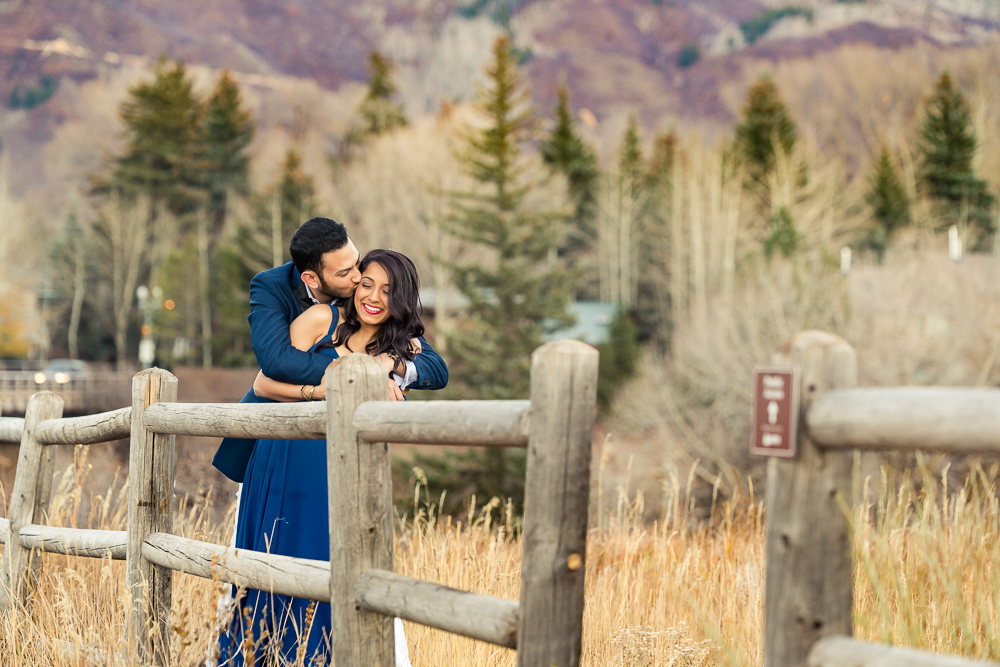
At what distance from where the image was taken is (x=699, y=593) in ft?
13.4

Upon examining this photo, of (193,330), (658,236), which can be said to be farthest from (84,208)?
(658,236)

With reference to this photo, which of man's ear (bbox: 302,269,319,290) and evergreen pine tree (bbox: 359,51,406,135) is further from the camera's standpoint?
evergreen pine tree (bbox: 359,51,406,135)

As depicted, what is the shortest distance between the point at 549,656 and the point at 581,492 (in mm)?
383

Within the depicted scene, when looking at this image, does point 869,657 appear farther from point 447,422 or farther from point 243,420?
point 243,420

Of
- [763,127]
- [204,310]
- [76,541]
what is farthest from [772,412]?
[763,127]

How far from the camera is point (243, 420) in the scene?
2.84 m

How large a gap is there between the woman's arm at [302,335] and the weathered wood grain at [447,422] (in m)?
0.94

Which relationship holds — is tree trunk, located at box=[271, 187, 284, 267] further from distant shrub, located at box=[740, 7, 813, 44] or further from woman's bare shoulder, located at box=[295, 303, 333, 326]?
distant shrub, located at box=[740, 7, 813, 44]

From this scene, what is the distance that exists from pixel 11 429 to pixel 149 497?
5.20ft

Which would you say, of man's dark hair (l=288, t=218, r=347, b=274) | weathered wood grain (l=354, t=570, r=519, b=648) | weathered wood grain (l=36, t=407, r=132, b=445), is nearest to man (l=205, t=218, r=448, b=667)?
man's dark hair (l=288, t=218, r=347, b=274)

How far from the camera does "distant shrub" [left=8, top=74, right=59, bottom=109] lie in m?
103

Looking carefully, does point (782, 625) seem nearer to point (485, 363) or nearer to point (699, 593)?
point (699, 593)

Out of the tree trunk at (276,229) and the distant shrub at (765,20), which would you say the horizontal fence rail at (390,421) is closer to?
the tree trunk at (276,229)

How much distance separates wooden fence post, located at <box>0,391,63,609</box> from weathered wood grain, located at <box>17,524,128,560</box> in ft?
0.21
